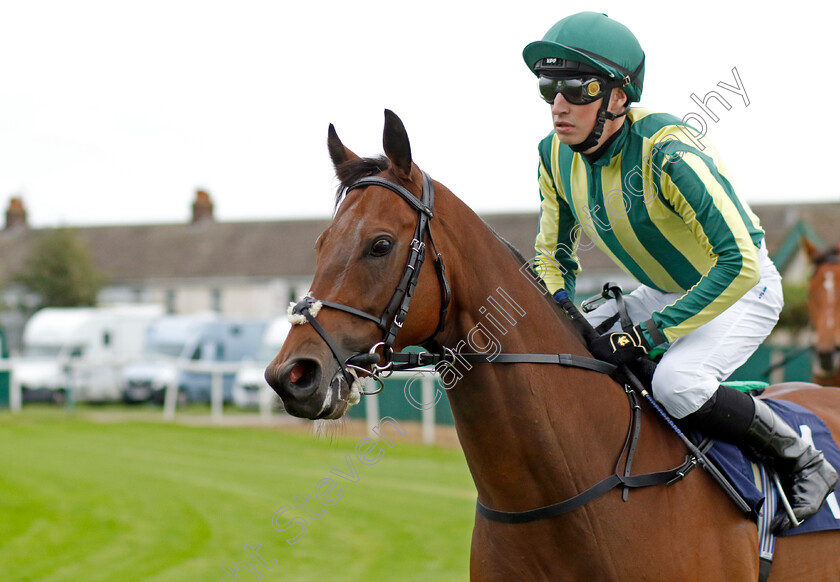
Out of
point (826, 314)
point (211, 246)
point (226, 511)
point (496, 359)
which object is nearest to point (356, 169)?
point (496, 359)

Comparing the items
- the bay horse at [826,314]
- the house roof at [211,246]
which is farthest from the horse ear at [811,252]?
the house roof at [211,246]

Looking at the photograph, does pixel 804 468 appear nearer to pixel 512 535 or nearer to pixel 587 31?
pixel 512 535

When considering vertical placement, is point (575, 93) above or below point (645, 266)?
above

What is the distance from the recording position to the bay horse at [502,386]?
8.18 feet

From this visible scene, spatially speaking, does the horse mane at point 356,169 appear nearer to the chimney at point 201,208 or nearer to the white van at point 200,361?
the white van at point 200,361

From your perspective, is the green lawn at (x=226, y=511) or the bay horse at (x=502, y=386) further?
the green lawn at (x=226, y=511)

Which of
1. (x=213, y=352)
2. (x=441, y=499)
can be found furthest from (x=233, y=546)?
(x=213, y=352)

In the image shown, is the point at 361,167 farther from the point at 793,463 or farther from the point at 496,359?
the point at 793,463

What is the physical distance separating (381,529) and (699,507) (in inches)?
244

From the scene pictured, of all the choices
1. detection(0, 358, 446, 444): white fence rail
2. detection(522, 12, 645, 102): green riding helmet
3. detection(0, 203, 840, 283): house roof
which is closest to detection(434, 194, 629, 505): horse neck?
detection(522, 12, 645, 102): green riding helmet

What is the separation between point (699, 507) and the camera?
2867 millimetres

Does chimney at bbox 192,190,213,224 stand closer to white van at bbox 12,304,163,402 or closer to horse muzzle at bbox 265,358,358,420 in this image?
white van at bbox 12,304,163,402

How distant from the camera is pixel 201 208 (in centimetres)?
4628

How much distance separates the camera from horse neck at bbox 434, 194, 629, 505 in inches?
106
